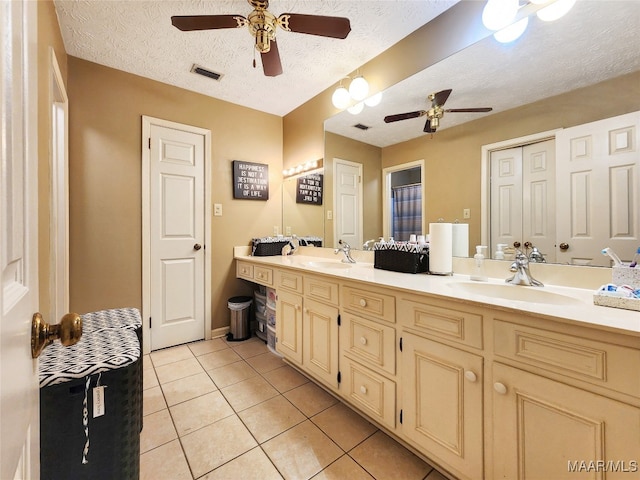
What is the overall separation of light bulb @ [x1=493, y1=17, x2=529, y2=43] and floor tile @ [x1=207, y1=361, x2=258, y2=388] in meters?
2.63

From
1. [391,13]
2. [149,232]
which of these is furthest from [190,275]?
[391,13]

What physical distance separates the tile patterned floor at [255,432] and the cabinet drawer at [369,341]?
416mm

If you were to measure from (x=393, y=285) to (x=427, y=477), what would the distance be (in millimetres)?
860

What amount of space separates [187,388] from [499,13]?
2.92m

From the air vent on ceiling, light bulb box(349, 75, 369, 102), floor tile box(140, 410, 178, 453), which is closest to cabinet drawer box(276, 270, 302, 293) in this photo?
floor tile box(140, 410, 178, 453)

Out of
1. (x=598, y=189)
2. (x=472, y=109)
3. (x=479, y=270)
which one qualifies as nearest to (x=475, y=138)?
(x=472, y=109)

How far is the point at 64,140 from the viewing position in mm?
1944

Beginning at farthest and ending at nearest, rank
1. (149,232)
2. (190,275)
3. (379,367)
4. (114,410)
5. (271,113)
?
(271,113)
(190,275)
(149,232)
(379,367)
(114,410)

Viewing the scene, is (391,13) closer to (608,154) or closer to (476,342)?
(608,154)

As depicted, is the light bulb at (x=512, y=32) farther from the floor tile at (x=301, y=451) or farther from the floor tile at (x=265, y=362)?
the floor tile at (x=265, y=362)

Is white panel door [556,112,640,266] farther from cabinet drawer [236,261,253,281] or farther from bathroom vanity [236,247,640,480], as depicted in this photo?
cabinet drawer [236,261,253,281]

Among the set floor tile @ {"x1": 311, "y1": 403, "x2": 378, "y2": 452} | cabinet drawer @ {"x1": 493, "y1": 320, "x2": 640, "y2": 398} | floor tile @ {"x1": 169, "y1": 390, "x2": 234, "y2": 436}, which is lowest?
floor tile @ {"x1": 311, "y1": 403, "x2": 378, "y2": 452}

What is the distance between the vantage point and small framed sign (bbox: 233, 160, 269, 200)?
2.81 m

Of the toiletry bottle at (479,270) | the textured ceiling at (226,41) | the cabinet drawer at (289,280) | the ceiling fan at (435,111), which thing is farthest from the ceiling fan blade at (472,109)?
the cabinet drawer at (289,280)
